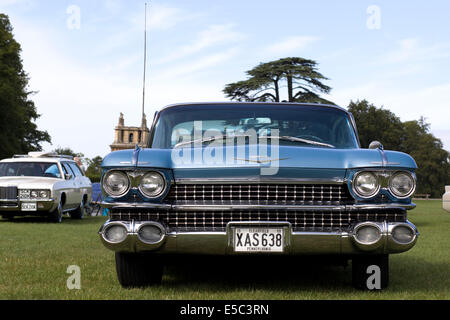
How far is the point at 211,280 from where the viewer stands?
575 cm

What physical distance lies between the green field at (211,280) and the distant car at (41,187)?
6686 millimetres

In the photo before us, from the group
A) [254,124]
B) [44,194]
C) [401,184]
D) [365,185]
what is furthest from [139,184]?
[44,194]

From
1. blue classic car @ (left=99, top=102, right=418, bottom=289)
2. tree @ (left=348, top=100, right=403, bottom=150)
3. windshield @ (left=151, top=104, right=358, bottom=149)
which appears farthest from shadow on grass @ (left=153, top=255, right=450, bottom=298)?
tree @ (left=348, top=100, right=403, bottom=150)

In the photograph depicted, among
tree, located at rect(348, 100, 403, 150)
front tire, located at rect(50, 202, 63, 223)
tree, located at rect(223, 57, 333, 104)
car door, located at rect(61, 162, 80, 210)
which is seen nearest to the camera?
front tire, located at rect(50, 202, 63, 223)

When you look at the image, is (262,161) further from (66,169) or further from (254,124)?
(66,169)

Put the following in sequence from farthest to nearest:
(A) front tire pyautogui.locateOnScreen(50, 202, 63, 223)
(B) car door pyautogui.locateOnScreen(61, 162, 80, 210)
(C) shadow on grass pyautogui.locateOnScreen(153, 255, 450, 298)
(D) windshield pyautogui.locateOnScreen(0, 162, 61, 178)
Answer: (B) car door pyautogui.locateOnScreen(61, 162, 80, 210)
(D) windshield pyautogui.locateOnScreen(0, 162, 61, 178)
(A) front tire pyautogui.locateOnScreen(50, 202, 63, 223)
(C) shadow on grass pyautogui.locateOnScreen(153, 255, 450, 298)

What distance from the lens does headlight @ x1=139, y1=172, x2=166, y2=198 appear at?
4758 mm

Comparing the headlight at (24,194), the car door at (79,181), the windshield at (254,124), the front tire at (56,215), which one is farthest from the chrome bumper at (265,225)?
the car door at (79,181)

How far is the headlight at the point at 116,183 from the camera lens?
4762 mm

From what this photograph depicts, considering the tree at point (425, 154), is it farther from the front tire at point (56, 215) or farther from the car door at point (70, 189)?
the front tire at point (56, 215)

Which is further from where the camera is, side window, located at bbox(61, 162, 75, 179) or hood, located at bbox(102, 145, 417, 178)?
side window, located at bbox(61, 162, 75, 179)

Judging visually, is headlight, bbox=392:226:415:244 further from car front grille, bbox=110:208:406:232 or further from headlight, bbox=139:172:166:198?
headlight, bbox=139:172:166:198

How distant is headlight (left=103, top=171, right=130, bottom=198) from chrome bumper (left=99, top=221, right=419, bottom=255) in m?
0.25

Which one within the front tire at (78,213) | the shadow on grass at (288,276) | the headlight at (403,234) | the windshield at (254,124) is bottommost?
the front tire at (78,213)
